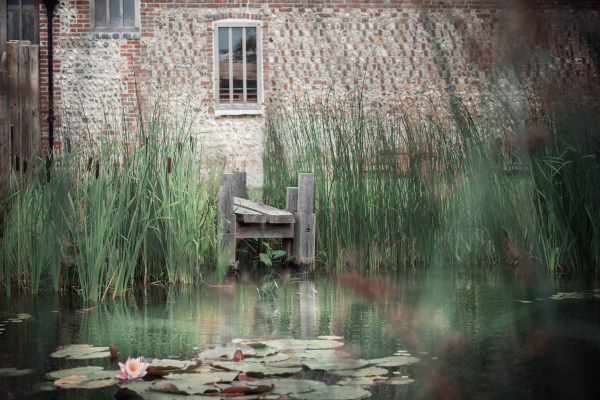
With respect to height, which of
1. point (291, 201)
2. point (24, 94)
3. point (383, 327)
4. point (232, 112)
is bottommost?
point (383, 327)

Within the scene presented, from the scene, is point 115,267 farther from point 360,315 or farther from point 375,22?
point 375,22

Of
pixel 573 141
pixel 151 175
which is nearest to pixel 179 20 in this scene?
pixel 151 175

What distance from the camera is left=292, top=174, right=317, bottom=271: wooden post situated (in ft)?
11.9

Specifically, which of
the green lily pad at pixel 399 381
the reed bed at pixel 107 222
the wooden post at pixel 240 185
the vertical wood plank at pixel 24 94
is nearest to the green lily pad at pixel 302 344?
the green lily pad at pixel 399 381

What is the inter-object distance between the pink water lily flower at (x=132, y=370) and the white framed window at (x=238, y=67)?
816cm

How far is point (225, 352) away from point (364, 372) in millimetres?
445

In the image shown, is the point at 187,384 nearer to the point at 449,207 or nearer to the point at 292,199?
the point at 449,207

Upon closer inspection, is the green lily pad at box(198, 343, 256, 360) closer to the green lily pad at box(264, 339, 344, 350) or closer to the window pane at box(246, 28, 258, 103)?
the green lily pad at box(264, 339, 344, 350)

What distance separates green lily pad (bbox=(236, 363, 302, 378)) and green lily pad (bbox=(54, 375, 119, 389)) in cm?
34

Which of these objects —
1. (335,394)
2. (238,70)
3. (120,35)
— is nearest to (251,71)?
(238,70)

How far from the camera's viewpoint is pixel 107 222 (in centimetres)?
271

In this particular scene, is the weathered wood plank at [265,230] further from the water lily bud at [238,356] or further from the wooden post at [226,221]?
the water lily bud at [238,356]

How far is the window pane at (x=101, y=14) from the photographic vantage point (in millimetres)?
9398

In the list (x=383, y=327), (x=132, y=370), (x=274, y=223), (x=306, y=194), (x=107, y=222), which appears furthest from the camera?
(x=274, y=223)
